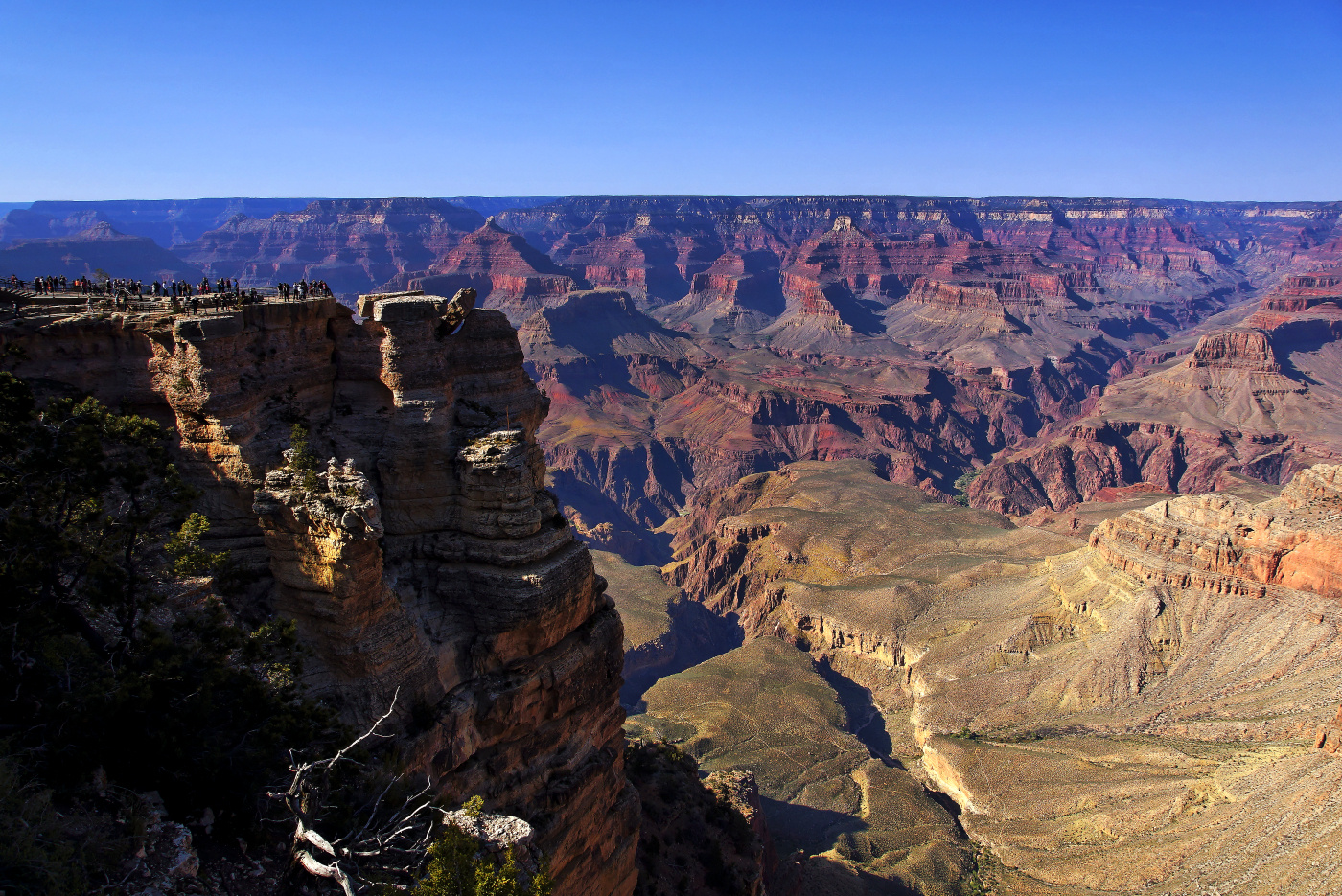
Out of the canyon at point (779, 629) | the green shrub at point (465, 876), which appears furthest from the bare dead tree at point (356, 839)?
the canyon at point (779, 629)

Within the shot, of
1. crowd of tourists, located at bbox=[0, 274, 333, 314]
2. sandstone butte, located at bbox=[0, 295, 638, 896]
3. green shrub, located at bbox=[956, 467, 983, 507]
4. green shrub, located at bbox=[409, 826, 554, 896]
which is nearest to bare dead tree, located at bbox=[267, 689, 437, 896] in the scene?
green shrub, located at bbox=[409, 826, 554, 896]

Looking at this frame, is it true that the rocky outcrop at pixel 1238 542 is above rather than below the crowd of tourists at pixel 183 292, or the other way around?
below

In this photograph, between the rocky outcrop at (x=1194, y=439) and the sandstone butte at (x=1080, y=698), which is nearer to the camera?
the sandstone butte at (x=1080, y=698)

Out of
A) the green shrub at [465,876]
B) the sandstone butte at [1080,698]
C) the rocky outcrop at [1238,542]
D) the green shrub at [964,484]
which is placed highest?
the green shrub at [465,876]

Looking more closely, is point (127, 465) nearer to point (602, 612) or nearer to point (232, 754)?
point (232, 754)

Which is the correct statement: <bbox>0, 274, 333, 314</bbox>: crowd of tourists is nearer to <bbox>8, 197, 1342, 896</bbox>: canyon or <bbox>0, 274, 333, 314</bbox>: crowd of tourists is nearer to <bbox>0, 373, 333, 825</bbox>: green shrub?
<bbox>8, 197, 1342, 896</bbox>: canyon

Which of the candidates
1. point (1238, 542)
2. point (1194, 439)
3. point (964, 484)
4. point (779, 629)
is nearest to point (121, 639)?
point (779, 629)

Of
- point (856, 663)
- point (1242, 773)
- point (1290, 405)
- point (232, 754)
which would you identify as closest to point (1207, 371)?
point (1290, 405)

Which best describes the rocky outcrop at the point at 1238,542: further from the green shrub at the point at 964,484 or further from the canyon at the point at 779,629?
the green shrub at the point at 964,484
